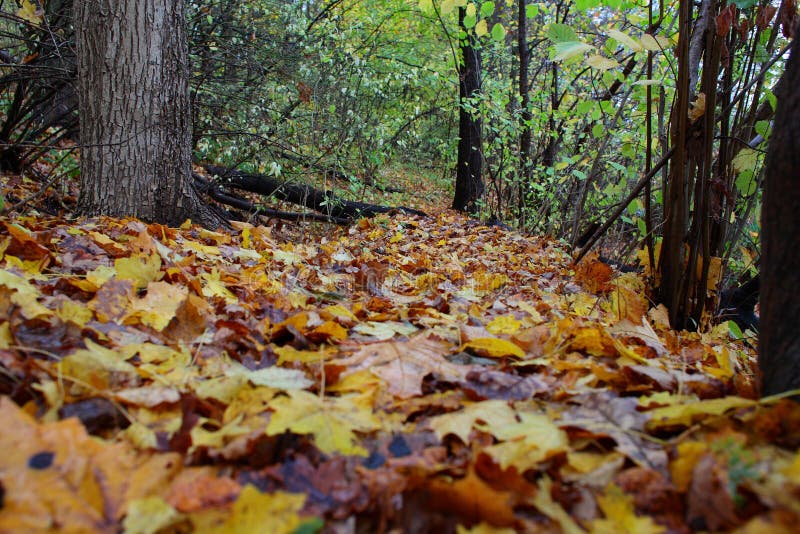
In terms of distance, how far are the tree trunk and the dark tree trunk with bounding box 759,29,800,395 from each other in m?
3.35

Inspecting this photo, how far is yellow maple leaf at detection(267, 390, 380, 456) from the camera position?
0.93m

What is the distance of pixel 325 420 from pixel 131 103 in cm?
300

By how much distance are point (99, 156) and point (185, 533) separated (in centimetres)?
316

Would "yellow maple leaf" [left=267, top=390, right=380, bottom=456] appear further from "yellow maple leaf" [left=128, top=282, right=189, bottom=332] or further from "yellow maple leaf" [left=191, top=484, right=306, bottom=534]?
"yellow maple leaf" [left=128, top=282, right=189, bottom=332]

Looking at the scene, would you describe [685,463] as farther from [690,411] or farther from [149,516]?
[149,516]

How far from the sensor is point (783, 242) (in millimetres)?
1018

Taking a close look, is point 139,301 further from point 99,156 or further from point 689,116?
point 689,116

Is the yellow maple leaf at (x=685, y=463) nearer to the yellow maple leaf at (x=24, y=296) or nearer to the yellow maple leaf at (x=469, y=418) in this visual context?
the yellow maple leaf at (x=469, y=418)

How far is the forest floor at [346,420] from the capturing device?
0.74 m

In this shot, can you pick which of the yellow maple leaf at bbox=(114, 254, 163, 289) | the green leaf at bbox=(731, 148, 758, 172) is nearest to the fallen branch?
the yellow maple leaf at bbox=(114, 254, 163, 289)

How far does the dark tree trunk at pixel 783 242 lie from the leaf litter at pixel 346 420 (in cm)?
10

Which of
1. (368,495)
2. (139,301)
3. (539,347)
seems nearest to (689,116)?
(539,347)

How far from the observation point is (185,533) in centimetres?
72

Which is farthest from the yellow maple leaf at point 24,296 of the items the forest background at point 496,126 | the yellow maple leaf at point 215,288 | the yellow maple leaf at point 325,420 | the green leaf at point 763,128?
the green leaf at point 763,128
